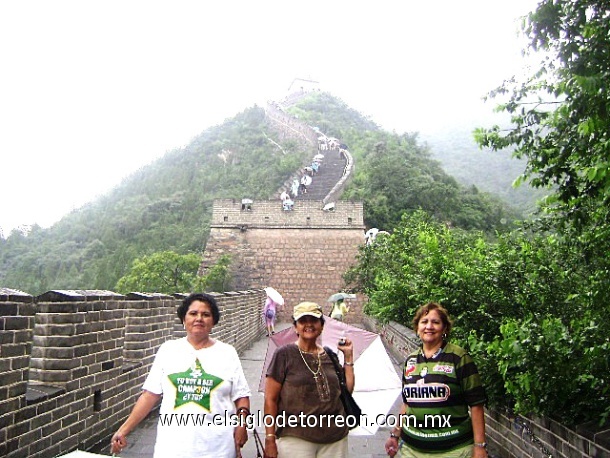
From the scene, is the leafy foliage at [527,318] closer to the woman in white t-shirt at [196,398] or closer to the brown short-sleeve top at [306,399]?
the brown short-sleeve top at [306,399]

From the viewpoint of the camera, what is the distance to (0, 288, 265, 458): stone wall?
11.1ft

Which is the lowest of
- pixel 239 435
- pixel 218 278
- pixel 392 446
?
pixel 392 446

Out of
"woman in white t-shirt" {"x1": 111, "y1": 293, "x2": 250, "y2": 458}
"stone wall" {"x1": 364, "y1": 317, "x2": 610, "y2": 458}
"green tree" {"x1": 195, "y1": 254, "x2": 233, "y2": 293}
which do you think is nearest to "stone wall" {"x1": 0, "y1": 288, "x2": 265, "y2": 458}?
"woman in white t-shirt" {"x1": 111, "y1": 293, "x2": 250, "y2": 458}

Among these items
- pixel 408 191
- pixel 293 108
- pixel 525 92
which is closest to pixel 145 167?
pixel 293 108

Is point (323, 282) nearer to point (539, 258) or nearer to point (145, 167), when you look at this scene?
point (539, 258)

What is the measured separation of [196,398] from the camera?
2.82 m

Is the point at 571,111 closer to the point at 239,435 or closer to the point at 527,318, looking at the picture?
the point at 527,318

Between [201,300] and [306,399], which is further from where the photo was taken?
[201,300]

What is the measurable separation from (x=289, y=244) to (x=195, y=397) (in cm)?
1844

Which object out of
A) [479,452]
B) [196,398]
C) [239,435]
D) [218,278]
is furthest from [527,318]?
[218,278]

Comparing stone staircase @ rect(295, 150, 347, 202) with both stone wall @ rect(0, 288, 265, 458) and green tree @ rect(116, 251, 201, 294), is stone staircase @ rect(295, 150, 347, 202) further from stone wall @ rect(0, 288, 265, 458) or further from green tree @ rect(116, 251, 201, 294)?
stone wall @ rect(0, 288, 265, 458)

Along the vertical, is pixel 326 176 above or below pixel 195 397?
above

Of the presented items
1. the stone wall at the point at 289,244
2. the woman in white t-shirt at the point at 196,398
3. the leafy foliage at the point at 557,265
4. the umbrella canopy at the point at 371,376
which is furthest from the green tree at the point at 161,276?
the woman in white t-shirt at the point at 196,398

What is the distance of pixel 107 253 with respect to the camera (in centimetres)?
3188
